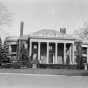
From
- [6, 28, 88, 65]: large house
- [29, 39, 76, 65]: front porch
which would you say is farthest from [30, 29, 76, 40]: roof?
[29, 39, 76, 65]: front porch

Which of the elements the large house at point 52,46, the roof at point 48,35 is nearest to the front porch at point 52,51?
the large house at point 52,46

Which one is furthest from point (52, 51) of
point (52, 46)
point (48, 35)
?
point (48, 35)

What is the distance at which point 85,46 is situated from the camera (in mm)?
49406

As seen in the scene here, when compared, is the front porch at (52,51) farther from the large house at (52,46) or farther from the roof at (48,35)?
the roof at (48,35)

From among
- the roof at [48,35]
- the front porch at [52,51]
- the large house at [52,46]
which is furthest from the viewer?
the roof at [48,35]

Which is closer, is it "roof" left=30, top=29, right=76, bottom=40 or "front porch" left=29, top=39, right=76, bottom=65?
"front porch" left=29, top=39, right=76, bottom=65

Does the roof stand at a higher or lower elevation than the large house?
higher

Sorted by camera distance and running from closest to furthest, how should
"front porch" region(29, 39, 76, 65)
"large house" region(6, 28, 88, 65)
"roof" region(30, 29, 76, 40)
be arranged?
"large house" region(6, 28, 88, 65)
"front porch" region(29, 39, 76, 65)
"roof" region(30, 29, 76, 40)

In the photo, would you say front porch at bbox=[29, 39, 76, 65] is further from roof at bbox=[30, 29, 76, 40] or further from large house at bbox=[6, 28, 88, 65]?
roof at bbox=[30, 29, 76, 40]

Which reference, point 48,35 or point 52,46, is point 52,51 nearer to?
point 52,46

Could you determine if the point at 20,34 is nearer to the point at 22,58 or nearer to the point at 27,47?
the point at 27,47

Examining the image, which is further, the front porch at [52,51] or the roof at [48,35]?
the roof at [48,35]

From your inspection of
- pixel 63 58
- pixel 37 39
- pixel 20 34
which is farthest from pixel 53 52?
pixel 20 34

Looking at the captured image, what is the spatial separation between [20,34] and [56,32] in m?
11.7
